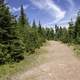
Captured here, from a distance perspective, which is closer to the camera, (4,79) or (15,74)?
(4,79)

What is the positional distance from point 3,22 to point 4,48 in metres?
2.60

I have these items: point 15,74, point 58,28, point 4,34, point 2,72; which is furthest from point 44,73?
point 58,28

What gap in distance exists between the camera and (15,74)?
15.1 metres

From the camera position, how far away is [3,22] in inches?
772

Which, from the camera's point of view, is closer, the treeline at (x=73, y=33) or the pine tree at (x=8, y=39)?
the pine tree at (x=8, y=39)

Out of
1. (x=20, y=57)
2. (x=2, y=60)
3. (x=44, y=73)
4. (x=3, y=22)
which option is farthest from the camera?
(x=20, y=57)

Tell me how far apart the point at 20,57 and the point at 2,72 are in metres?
6.45

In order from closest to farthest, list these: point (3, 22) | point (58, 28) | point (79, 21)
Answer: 1. point (3, 22)
2. point (79, 21)
3. point (58, 28)

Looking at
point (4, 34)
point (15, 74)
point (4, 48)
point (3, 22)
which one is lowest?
point (15, 74)

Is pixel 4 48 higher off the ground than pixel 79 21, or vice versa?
pixel 79 21

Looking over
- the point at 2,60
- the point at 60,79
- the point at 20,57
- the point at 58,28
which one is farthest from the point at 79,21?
the point at 58,28

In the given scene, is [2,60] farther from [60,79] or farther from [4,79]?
[60,79]

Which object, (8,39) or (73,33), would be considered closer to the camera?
(8,39)

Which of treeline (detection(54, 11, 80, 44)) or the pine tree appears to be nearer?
the pine tree
